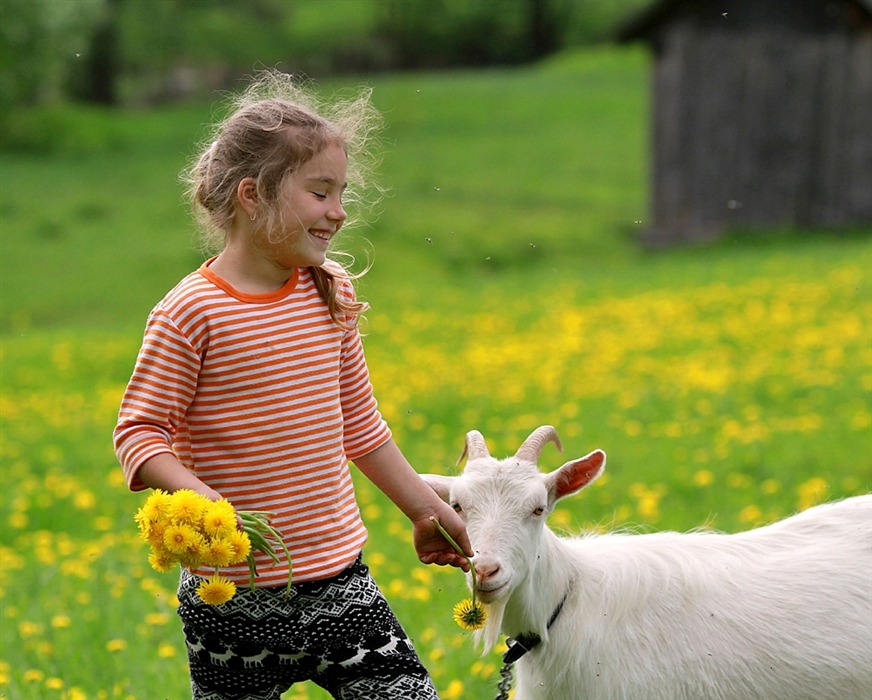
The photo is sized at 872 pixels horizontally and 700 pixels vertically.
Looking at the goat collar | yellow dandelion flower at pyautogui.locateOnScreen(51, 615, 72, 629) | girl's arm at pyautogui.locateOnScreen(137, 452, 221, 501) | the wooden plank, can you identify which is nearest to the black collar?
the goat collar

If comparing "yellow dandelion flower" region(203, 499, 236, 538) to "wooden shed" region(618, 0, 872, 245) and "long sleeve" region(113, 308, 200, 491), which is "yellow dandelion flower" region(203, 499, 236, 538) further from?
"wooden shed" region(618, 0, 872, 245)

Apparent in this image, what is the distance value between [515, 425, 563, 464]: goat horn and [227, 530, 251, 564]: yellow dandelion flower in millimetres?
1039

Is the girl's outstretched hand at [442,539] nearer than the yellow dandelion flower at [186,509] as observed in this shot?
No

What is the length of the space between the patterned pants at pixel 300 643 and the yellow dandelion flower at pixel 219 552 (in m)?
0.40

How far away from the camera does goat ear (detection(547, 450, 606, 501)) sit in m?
3.33

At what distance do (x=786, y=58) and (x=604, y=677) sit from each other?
18856mm

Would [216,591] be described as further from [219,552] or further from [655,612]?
[655,612]

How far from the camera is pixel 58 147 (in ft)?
105

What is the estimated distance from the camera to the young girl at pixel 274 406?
2865 mm

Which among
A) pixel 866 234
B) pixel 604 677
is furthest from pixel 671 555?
pixel 866 234

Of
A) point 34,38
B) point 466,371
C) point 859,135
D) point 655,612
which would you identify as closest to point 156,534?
point 655,612

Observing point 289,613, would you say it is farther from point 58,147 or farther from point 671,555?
point 58,147

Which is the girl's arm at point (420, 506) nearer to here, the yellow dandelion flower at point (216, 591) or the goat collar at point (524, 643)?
the goat collar at point (524, 643)

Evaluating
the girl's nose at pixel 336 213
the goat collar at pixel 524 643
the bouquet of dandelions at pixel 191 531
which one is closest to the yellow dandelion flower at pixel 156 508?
the bouquet of dandelions at pixel 191 531
